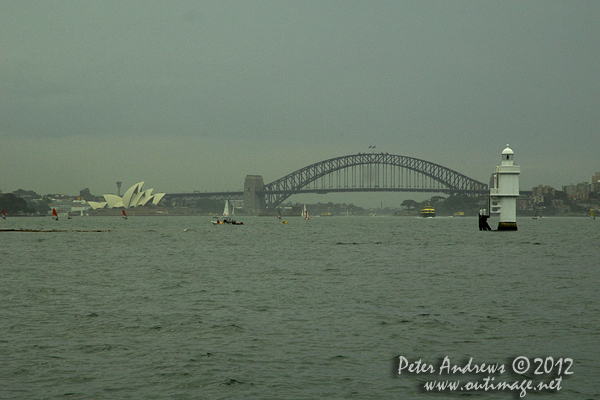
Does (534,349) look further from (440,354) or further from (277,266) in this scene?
(277,266)

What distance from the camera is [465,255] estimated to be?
139 feet

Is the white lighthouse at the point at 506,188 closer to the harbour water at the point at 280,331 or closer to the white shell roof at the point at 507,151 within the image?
the white shell roof at the point at 507,151

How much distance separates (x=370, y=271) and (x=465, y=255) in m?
14.3

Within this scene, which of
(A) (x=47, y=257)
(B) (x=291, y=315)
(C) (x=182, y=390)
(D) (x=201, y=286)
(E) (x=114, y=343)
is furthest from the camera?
(A) (x=47, y=257)

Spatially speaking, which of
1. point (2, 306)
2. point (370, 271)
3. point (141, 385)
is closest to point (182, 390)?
point (141, 385)
